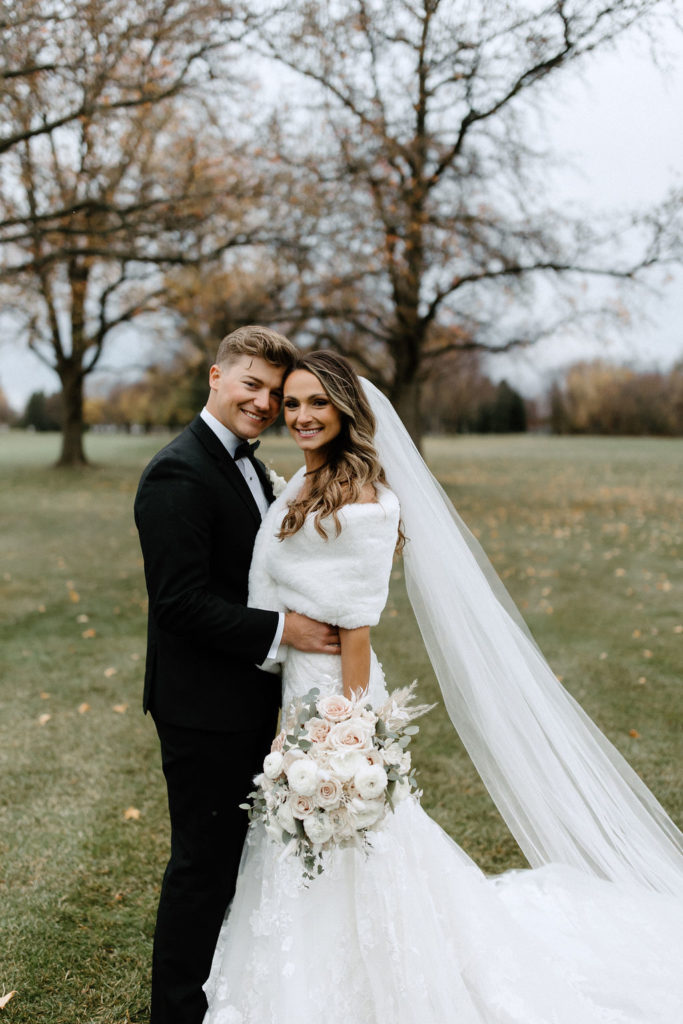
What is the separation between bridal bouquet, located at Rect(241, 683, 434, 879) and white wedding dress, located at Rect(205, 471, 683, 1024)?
17 centimetres

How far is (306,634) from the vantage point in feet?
8.52

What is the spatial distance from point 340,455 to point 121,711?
4182mm

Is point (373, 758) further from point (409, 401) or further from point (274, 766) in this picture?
point (409, 401)

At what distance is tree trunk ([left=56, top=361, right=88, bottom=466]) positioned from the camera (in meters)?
26.3

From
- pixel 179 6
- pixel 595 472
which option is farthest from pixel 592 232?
pixel 595 472

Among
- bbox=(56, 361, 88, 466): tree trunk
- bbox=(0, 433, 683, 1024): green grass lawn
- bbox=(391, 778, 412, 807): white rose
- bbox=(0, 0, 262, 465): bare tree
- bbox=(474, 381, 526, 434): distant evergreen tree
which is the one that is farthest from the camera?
bbox=(474, 381, 526, 434): distant evergreen tree

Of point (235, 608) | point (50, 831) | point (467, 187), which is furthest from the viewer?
point (467, 187)

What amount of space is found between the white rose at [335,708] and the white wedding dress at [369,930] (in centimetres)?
29

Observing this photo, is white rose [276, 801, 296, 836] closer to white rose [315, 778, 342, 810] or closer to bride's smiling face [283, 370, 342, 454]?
white rose [315, 778, 342, 810]

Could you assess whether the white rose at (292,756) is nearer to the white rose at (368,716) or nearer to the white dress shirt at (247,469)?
the white rose at (368,716)

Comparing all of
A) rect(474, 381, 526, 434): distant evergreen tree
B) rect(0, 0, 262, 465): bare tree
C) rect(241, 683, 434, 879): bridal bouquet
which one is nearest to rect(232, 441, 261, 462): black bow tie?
rect(241, 683, 434, 879): bridal bouquet

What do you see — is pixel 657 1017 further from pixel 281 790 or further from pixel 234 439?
pixel 234 439

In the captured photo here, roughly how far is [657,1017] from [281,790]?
1.75 metres

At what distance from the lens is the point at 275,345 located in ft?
8.95
